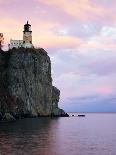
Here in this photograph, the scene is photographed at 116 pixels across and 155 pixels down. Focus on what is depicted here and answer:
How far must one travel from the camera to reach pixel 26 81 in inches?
7411

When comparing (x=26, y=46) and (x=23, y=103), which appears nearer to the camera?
(x=23, y=103)

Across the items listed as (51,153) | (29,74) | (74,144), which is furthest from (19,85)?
(51,153)

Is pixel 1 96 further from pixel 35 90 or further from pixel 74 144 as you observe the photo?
pixel 74 144

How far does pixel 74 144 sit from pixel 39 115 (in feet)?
370

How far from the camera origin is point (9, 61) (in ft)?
618

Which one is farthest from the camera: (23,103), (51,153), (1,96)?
(23,103)

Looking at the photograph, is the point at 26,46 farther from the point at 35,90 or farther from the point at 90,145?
the point at 90,145

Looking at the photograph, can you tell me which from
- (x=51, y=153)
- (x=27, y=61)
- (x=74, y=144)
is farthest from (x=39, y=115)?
(x=51, y=153)

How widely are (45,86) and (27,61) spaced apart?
16188mm

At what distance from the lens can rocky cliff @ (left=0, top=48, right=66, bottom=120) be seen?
591 ft

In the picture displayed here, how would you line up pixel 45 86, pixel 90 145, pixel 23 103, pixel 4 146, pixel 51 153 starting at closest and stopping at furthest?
pixel 51 153 < pixel 4 146 < pixel 90 145 < pixel 23 103 < pixel 45 86

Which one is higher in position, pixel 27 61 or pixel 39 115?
pixel 27 61

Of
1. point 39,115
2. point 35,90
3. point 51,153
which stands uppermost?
point 35,90

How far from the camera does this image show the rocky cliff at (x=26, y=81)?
180 metres
